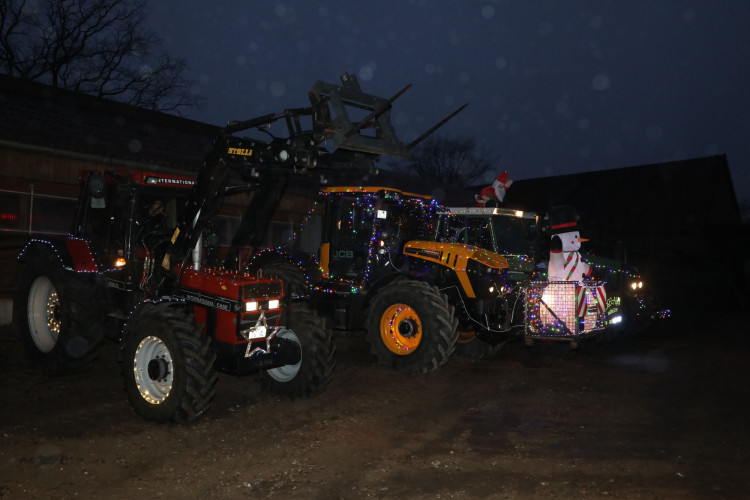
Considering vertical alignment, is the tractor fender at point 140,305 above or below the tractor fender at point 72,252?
below

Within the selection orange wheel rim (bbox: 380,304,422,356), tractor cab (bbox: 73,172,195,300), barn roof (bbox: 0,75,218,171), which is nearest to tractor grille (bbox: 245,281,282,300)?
tractor cab (bbox: 73,172,195,300)

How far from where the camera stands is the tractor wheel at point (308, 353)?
5.97 metres

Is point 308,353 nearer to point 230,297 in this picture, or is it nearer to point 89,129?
point 230,297

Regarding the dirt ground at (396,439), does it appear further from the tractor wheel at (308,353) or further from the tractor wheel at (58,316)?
the tractor wheel at (58,316)

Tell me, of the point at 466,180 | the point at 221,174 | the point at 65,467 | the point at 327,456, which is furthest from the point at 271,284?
the point at 466,180

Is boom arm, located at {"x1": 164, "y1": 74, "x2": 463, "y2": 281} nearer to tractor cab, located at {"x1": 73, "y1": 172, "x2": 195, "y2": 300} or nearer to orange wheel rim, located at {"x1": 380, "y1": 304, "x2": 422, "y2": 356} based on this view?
tractor cab, located at {"x1": 73, "y1": 172, "x2": 195, "y2": 300}

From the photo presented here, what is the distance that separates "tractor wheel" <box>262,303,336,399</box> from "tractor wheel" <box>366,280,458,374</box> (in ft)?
5.96

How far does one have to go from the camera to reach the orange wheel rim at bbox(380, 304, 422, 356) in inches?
Answer: 311

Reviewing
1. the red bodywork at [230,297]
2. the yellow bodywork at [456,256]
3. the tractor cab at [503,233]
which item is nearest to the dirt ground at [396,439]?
the red bodywork at [230,297]

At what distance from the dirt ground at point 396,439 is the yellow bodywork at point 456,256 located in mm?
1369

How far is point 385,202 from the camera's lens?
848 centimetres

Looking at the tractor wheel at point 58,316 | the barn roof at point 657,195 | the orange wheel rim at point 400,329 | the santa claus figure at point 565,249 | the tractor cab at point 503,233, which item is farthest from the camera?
the barn roof at point 657,195

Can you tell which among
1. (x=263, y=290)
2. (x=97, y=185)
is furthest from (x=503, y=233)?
(x=97, y=185)

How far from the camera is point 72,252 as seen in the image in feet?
21.6
